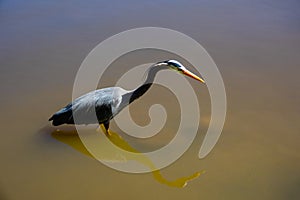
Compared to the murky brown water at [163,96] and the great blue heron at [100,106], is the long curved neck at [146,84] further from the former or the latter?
the murky brown water at [163,96]

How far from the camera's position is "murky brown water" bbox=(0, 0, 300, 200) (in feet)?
10.3

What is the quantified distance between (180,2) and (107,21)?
121 cm

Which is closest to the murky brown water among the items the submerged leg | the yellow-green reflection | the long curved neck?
the yellow-green reflection

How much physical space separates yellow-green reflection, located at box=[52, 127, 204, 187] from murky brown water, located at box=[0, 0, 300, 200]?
42 millimetres

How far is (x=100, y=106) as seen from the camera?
140 inches

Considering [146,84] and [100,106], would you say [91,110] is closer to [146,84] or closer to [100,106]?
[100,106]

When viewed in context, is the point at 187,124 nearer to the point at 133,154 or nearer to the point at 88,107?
the point at 133,154

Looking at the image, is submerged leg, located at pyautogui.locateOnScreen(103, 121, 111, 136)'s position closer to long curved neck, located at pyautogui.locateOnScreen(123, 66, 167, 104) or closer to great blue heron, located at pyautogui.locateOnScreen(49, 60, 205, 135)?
great blue heron, located at pyautogui.locateOnScreen(49, 60, 205, 135)

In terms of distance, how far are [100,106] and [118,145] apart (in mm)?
373

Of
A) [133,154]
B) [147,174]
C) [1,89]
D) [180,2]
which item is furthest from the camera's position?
[180,2]

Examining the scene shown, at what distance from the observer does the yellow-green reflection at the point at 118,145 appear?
10.5 ft

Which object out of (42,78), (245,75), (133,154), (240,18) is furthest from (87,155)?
(240,18)

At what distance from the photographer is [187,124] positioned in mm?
3764

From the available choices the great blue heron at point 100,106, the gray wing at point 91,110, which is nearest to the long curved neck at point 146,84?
the great blue heron at point 100,106
